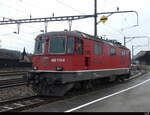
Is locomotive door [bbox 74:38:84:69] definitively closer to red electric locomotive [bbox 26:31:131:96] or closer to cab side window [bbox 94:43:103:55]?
red electric locomotive [bbox 26:31:131:96]

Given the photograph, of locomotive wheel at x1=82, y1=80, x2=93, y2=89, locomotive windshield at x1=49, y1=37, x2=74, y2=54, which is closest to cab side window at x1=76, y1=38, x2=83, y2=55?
locomotive windshield at x1=49, y1=37, x2=74, y2=54

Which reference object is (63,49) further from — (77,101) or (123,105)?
(123,105)

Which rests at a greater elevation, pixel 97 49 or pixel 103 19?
pixel 103 19

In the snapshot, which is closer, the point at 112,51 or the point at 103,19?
the point at 112,51

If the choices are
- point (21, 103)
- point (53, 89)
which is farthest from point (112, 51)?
point (21, 103)

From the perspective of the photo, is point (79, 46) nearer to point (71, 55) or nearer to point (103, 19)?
point (71, 55)

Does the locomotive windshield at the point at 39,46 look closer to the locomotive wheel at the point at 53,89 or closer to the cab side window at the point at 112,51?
the locomotive wheel at the point at 53,89

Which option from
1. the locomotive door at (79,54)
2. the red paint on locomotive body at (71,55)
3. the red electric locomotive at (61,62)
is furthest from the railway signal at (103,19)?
the locomotive door at (79,54)

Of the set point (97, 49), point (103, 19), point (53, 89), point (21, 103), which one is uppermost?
point (103, 19)

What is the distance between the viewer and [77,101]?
35.7 feet

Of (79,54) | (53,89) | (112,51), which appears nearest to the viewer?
(53,89)

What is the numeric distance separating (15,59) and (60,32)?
110 ft

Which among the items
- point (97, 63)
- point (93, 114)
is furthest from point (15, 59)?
point (93, 114)

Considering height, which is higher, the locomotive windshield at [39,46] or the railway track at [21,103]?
the locomotive windshield at [39,46]
